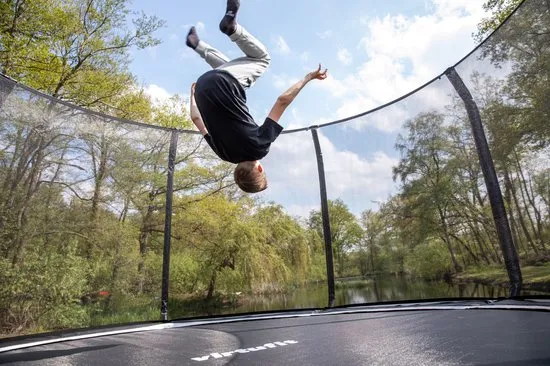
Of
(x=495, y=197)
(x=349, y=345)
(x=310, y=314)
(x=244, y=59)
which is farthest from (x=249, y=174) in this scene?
(x=310, y=314)

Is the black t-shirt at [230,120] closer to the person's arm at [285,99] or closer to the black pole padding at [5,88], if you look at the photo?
the person's arm at [285,99]

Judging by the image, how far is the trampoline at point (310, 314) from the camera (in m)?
1.33

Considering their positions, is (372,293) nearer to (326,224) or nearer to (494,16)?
(326,224)

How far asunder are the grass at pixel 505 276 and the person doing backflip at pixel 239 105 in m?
1.66

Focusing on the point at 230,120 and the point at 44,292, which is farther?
the point at 44,292

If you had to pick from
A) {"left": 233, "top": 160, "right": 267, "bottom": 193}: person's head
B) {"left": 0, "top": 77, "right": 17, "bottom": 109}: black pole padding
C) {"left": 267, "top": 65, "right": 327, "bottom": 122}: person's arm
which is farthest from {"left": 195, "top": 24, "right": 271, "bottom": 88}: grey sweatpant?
{"left": 0, "top": 77, "right": 17, "bottom": 109}: black pole padding

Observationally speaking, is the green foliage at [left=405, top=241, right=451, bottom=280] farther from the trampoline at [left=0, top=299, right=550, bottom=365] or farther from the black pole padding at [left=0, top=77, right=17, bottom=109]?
the black pole padding at [left=0, top=77, right=17, bottom=109]

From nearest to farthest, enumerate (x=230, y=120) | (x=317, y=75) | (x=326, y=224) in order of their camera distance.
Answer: (x=230, y=120)
(x=317, y=75)
(x=326, y=224)

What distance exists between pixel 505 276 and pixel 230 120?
6.57 feet

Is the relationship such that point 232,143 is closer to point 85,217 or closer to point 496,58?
point 496,58

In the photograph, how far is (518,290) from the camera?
221 centimetres

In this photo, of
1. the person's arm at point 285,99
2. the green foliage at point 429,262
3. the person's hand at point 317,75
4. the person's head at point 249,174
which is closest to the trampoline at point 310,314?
the green foliage at point 429,262

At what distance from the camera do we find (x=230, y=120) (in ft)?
5.25

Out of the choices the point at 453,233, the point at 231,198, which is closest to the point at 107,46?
the point at 231,198
